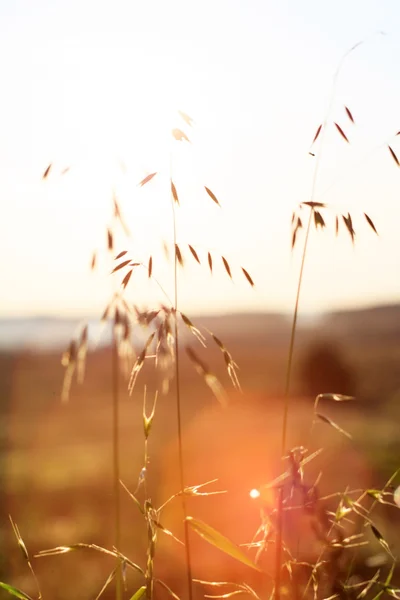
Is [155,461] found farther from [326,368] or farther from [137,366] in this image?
[326,368]

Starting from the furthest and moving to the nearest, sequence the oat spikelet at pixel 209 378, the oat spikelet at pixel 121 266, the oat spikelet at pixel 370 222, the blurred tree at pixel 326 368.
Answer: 1. the blurred tree at pixel 326 368
2. the oat spikelet at pixel 370 222
3. the oat spikelet at pixel 121 266
4. the oat spikelet at pixel 209 378

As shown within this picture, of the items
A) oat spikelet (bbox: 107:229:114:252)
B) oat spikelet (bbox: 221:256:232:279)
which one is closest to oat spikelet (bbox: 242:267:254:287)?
oat spikelet (bbox: 221:256:232:279)

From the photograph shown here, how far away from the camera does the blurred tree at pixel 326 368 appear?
20.8 m

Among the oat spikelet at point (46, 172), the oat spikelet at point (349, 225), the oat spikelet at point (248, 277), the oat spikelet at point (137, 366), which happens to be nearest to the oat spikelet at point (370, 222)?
the oat spikelet at point (349, 225)

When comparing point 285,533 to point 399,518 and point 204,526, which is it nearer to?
point 204,526

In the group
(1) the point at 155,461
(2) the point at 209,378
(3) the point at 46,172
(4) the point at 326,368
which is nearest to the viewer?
(2) the point at 209,378

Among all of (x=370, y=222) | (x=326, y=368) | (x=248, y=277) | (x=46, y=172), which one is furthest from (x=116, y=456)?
(x=326, y=368)

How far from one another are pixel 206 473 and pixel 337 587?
47.4 feet

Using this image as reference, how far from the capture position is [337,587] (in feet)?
4.62

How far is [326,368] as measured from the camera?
2089 cm

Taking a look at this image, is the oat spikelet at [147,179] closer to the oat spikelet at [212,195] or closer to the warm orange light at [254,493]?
the oat spikelet at [212,195]

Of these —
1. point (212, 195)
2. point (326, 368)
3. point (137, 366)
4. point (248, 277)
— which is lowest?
point (326, 368)

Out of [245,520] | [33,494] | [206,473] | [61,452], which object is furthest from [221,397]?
[61,452]

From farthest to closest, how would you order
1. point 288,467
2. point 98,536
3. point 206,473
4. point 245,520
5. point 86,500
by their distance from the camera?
point 206,473 → point 86,500 → point 245,520 → point 98,536 → point 288,467
